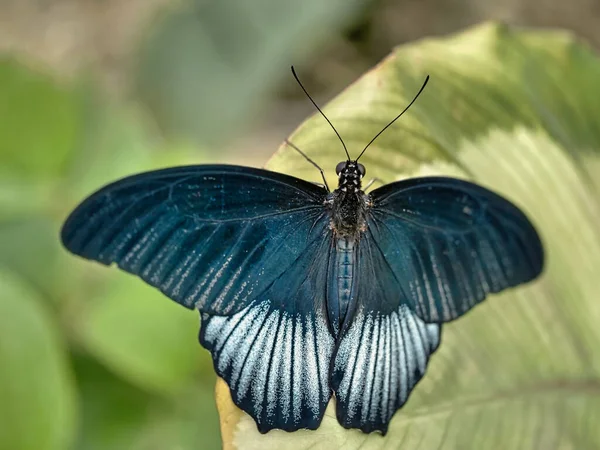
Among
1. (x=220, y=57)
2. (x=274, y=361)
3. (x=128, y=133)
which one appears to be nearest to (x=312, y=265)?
(x=274, y=361)

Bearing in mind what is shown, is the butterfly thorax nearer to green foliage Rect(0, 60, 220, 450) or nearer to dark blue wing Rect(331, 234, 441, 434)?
dark blue wing Rect(331, 234, 441, 434)

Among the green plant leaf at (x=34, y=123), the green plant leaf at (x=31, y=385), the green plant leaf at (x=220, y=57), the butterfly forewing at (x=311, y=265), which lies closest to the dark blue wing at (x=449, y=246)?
the butterfly forewing at (x=311, y=265)

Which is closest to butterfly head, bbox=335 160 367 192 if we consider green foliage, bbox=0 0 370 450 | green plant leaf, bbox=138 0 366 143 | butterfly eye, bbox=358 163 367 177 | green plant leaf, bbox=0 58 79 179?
butterfly eye, bbox=358 163 367 177

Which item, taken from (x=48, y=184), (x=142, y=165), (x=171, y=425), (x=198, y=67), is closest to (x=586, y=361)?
(x=171, y=425)

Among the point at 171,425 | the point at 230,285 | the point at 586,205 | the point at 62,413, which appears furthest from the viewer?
Result: the point at 171,425

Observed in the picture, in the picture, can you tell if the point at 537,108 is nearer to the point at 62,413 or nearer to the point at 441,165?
the point at 441,165

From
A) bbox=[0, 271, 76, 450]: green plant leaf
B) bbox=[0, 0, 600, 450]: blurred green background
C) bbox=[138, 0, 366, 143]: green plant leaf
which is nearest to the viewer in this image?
bbox=[0, 271, 76, 450]: green plant leaf

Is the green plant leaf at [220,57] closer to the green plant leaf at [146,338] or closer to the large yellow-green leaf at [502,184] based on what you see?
the green plant leaf at [146,338]
